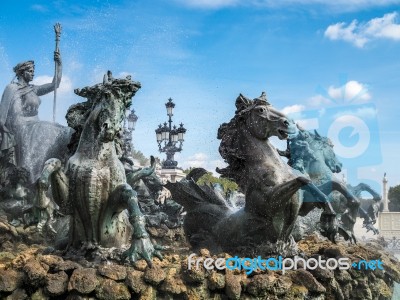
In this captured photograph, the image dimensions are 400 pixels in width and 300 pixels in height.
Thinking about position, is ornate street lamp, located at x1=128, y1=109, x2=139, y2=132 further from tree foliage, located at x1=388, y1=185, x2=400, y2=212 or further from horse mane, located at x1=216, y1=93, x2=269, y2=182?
tree foliage, located at x1=388, y1=185, x2=400, y2=212

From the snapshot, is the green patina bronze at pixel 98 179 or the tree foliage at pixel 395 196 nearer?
the green patina bronze at pixel 98 179

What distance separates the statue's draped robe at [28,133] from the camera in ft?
28.7

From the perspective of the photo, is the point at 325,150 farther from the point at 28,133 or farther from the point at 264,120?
the point at 28,133

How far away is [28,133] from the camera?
9016mm

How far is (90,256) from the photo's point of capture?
4238 mm

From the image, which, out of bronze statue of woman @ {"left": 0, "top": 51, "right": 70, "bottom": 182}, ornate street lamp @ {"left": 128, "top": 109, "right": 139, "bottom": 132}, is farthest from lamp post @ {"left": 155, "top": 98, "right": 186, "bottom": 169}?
bronze statue of woman @ {"left": 0, "top": 51, "right": 70, "bottom": 182}

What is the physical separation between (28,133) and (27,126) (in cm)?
16

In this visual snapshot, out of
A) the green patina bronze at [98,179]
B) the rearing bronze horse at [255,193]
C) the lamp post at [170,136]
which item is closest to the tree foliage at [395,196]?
the lamp post at [170,136]

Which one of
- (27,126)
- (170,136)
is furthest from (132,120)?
(27,126)

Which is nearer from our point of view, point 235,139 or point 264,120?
point 264,120

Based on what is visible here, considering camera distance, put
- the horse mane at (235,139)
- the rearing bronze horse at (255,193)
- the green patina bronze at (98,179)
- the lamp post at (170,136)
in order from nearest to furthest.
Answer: the green patina bronze at (98,179) < the rearing bronze horse at (255,193) < the horse mane at (235,139) < the lamp post at (170,136)

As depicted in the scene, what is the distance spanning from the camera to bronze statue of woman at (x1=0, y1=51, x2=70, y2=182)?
8820 mm

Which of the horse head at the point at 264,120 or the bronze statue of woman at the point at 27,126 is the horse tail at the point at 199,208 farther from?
the bronze statue of woman at the point at 27,126

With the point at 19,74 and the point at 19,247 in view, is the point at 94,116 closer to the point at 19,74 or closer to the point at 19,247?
the point at 19,247
